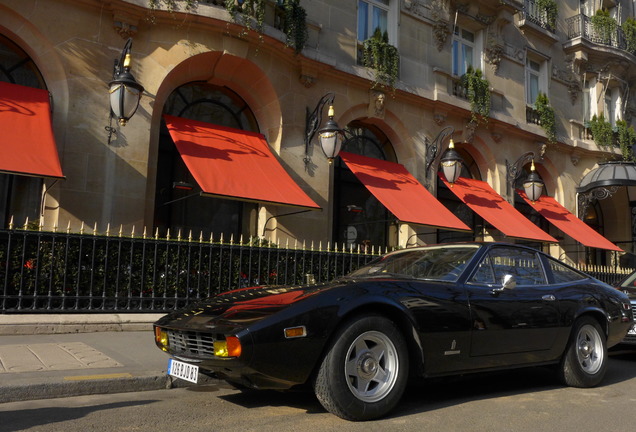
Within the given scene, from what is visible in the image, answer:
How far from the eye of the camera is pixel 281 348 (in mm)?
3875

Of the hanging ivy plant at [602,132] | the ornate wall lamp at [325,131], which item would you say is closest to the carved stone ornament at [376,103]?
the ornate wall lamp at [325,131]

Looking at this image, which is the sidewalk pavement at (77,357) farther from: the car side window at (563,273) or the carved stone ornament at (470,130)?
the carved stone ornament at (470,130)

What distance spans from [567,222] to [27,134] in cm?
1516

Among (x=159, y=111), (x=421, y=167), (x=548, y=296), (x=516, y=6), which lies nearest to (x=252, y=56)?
(x=159, y=111)

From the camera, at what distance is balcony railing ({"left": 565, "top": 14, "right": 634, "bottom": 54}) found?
20016mm

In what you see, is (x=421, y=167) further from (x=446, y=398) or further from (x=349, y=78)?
(x=446, y=398)

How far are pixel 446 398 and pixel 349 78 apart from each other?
377 inches

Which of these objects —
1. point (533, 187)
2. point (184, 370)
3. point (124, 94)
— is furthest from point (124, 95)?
point (533, 187)

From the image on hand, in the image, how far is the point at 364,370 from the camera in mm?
4199

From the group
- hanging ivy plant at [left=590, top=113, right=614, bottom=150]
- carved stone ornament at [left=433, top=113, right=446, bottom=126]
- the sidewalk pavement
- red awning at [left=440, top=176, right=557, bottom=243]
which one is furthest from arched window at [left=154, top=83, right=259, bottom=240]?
hanging ivy plant at [left=590, top=113, right=614, bottom=150]

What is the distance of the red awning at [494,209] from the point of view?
14242 mm

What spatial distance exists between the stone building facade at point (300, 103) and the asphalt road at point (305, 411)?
4.73m

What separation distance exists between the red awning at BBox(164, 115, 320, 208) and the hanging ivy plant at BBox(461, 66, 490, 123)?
277 inches

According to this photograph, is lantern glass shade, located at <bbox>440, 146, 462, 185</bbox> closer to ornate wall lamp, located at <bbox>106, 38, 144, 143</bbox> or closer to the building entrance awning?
the building entrance awning
